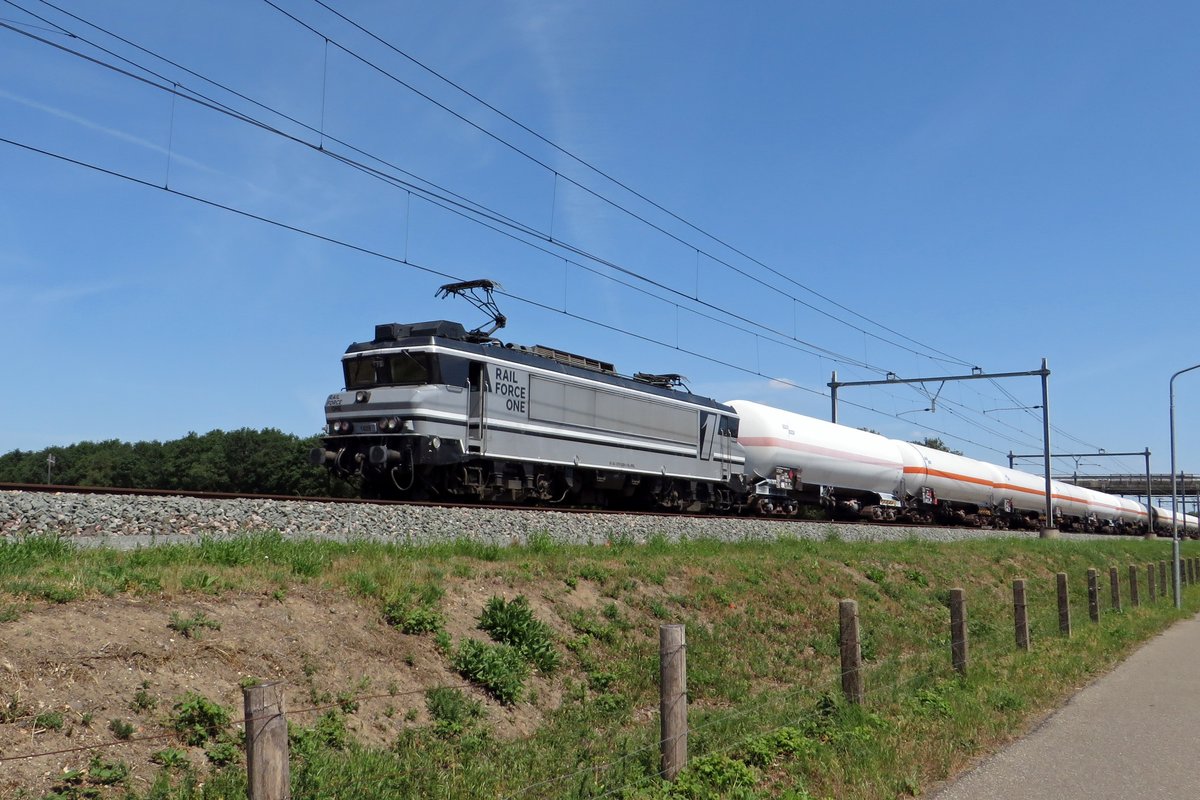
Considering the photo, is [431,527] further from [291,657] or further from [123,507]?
[291,657]

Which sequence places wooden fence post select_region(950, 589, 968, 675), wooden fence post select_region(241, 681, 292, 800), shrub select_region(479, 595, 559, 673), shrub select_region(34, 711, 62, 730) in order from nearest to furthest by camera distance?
wooden fence post select_region(241, 681, 292, 800) < shrub select_region(34, 711, 62, 730) < shrub select_region(479, 595, 559, 673) < wooden fence post select_region(950, 589, 968, 675)

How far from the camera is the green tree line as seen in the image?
76.2m

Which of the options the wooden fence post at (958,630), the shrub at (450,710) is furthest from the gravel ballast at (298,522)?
the wooden fence post at (958,630)

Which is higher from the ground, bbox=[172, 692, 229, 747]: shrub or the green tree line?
the green tree line

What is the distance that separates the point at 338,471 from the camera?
2064cm

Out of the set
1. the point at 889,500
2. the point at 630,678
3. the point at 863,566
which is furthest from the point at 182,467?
the point at 630,678

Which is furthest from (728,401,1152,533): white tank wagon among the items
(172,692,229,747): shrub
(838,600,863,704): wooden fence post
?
(172,692,229,747): shrub

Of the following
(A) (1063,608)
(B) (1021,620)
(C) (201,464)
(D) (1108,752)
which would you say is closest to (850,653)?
(D) (1108,752)

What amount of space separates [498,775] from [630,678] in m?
3.93

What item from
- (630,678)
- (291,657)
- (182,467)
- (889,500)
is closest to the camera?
(291,657)

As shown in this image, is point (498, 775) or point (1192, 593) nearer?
point (498, 775)

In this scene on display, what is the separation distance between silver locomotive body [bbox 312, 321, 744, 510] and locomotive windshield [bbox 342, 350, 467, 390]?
21mm

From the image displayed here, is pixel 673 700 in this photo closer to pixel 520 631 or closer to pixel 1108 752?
pixel 520 631

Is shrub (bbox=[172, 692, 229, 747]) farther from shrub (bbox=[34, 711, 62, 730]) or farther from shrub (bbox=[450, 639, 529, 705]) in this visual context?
shrub (bbox=[450, 639, 529, 705])
